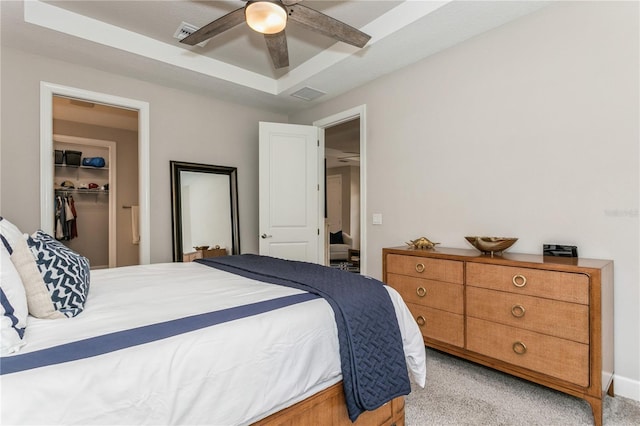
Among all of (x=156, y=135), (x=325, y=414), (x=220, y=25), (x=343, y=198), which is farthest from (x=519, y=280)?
(x=343, y=198)

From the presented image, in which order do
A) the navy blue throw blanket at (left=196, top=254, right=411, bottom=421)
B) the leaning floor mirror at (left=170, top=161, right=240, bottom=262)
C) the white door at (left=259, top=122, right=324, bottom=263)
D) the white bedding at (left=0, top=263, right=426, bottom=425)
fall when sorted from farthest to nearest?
the white door at (left=259, top=122, right=324, bottom=263), the leaning floor mirror at (left=170, top=161, right=240, bottom=262), the navy blue throw blanket at (left=196, top=254, right=411, bottom=421), the white bedding at (left=0, top=263, right=426, bottom=425)

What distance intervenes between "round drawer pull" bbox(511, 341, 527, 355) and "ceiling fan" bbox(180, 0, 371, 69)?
2248mm

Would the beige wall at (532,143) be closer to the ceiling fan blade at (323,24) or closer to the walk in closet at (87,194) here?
the ceiling fan blade at (323,24)

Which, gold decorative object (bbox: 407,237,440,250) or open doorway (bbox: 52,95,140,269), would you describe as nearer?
gold decorative object (bbox: 407,237,440,250)

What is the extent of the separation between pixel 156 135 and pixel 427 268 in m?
3.15

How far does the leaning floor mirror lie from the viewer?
3717 mm

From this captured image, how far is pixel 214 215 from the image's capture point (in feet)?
13.1

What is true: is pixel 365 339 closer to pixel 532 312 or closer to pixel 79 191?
pixel 532 312

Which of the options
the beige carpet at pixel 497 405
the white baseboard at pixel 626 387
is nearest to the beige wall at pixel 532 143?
the white baseboard at pixel 626 387

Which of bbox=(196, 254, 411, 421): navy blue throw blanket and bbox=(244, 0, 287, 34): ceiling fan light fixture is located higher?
bbox=(244, 0, 287, 34): ceiling fan light fixture

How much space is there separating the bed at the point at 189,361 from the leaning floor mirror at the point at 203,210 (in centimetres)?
214

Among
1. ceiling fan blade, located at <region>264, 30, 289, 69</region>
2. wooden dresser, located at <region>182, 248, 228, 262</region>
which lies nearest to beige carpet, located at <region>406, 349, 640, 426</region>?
ceiling fan blade, located at <region>264, 30, 289, 69</region>

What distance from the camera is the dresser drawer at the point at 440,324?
2.33 metres

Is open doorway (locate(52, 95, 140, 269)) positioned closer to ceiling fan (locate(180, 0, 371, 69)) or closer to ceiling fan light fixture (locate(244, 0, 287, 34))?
ceiling fan (locate(180, 0, 371, 69))
